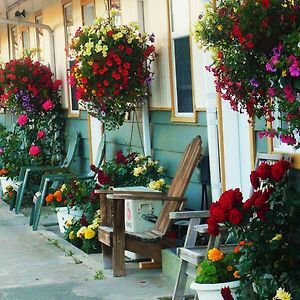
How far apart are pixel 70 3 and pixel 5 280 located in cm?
526

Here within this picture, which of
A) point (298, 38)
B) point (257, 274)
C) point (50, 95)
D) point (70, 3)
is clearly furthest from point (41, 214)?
point (298, 38)

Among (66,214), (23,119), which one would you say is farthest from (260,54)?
(23,119)

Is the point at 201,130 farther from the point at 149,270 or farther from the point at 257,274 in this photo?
the point at 257,274

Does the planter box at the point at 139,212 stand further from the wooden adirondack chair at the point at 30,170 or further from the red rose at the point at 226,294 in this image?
the wooden adirondack chair at the point at 30,170

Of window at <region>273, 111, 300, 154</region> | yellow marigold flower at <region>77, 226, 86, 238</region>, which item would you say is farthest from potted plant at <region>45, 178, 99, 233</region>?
window at <region>273, 111, 300, 154</region>

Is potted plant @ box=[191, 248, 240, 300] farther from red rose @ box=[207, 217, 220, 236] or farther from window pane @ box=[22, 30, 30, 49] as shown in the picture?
window pane @ box=[22, 30, 30, 49]

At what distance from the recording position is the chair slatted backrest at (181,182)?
7.33 meters

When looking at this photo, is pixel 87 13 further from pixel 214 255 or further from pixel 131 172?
pixel 214 255

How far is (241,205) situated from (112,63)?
3.49 metres

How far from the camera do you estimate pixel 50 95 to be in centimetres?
1234

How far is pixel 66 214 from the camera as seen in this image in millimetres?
9461

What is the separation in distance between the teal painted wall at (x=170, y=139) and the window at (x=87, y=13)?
5.86 ft

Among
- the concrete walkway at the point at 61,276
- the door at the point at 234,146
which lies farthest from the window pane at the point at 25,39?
the door at the point at 234,146

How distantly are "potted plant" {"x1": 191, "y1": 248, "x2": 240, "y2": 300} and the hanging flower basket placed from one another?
10.8 feet
